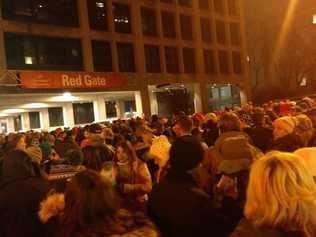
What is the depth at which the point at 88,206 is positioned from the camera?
9.63 ft

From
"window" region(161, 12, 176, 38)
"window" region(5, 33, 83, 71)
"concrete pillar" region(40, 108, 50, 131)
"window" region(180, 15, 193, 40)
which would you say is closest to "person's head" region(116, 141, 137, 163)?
"window" region(5, 33, 83, 71)

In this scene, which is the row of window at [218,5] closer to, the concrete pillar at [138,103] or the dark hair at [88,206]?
the concrete pillar at [138,103]

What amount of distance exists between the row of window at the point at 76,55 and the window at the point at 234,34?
5.46 m

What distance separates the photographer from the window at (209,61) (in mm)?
48000

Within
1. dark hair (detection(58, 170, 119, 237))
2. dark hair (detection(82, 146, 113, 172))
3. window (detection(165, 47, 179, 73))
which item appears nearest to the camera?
dark hair (detection(58, 170, 119, 237))

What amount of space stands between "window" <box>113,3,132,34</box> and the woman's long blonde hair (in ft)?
116

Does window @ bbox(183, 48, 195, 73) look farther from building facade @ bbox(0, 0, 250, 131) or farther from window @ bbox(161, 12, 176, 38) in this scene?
window @ bbox(161, 12, 176, 38)

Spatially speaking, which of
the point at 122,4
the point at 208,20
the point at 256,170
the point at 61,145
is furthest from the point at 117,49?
the point at 256,170

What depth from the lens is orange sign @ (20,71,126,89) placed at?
26.8 metres

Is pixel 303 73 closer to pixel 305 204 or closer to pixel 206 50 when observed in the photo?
pixel 206 50

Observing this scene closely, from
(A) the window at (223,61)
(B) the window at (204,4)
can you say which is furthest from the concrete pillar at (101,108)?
(B) the window at (204,4)

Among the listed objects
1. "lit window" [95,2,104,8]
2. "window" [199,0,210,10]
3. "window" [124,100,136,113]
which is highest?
"window" [199,0,210,10]

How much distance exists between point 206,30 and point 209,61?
3.34 meters

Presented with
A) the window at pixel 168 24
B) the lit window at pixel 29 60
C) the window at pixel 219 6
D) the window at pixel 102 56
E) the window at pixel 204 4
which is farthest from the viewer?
the window at pixel 219 6
